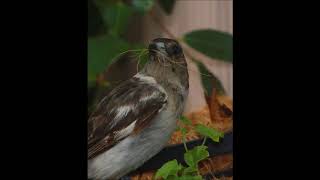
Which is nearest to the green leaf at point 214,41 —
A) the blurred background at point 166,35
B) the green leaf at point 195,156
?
the blurred background at point 166,35

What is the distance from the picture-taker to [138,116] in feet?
3.29

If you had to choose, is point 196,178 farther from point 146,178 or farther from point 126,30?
point 126,30

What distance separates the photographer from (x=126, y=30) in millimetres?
1057

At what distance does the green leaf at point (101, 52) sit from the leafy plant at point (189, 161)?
0.39ft

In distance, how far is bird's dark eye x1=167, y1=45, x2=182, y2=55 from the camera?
1017mm

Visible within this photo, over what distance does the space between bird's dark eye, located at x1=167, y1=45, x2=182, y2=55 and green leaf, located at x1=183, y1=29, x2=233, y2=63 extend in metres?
0.02

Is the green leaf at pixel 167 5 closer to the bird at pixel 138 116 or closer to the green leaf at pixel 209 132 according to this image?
the bird at pixel 138 116

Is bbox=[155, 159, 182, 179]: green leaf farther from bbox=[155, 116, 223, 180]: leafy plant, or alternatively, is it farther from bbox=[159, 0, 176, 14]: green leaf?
bbox=[159, 0, 176, 14]: green leaf
